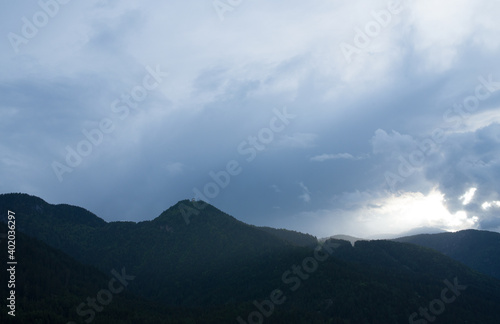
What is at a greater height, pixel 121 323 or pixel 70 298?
pixel 70 298

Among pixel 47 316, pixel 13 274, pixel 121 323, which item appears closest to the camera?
pixel 47 316

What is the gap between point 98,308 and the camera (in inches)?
7859

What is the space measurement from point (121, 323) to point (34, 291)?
188 feet

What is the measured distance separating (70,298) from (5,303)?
32980mm

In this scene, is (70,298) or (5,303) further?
(70,298)

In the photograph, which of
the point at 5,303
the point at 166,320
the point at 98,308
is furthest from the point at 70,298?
the point at 166,320

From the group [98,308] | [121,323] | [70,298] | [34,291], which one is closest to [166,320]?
[121,323]

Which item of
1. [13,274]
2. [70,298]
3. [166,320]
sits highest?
[13,274]

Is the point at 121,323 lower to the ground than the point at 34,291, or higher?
lower

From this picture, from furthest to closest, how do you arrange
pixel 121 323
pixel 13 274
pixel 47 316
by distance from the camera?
pixel 13 274
pixel 121 323
pixel 47 316

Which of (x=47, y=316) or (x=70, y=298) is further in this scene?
(x=70, y=298)

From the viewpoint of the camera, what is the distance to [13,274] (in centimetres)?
19625

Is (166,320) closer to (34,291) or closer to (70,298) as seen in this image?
(70,298)

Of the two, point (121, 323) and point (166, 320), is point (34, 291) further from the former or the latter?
point (166, 320)
